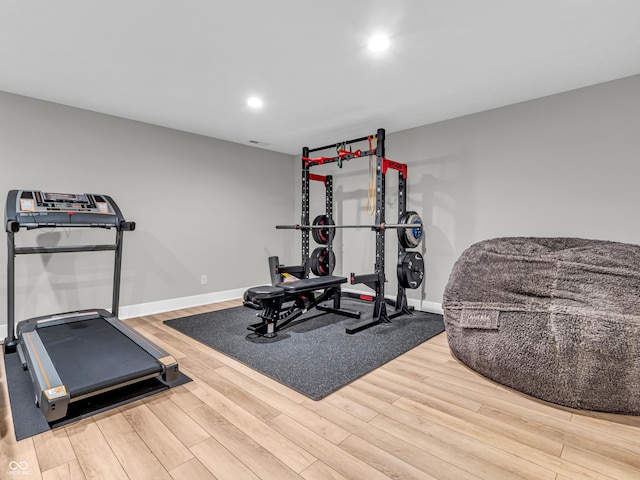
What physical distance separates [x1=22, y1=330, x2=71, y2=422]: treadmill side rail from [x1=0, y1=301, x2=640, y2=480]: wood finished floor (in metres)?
0.12

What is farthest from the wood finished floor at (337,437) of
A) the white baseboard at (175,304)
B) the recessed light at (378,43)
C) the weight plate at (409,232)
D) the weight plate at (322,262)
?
the recessed light at (378,43)

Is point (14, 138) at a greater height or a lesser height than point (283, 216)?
greater

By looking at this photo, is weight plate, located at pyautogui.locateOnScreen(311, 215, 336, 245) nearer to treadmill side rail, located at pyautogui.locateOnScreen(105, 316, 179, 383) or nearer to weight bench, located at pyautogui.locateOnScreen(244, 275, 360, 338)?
weight bench, located at pyautogui.locateOnScreen(244, 275, 360, 338)

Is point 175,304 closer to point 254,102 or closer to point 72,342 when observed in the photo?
point 72,342

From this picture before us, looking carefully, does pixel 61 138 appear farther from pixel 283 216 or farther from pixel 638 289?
pixel 638 289

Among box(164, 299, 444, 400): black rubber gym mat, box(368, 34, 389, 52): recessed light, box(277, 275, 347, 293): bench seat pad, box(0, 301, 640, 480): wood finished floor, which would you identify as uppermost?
box(368, 34, 389, 52): recessed light

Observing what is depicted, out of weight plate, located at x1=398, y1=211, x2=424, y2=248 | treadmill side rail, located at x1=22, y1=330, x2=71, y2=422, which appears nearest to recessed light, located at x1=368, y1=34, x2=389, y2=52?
weight plate, located at x1=398, y1=211, x2=424, y2=248

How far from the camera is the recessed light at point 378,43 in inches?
85.2

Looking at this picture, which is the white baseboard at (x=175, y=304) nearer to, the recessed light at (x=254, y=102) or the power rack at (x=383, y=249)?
the power rack at (x=383, y=249)

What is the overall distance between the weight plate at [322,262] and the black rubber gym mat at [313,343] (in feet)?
2.05

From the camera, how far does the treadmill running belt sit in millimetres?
1900

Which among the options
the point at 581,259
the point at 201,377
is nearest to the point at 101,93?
the point at 201,377

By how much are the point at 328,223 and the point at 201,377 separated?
259 centimetres

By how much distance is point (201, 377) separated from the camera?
2.30m
